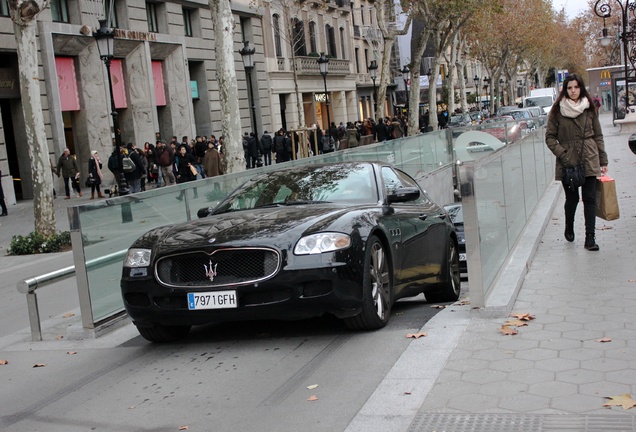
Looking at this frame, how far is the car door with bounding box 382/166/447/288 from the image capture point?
7.96m

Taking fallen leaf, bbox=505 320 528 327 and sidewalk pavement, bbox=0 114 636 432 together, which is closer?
sidewalk pavement, bbox=0 114 636 432

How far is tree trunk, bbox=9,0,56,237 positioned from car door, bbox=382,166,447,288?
1153cm

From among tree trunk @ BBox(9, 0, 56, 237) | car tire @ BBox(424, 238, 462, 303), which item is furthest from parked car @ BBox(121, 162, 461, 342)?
tree trunk @ BBox(9, 0, 56, 237)

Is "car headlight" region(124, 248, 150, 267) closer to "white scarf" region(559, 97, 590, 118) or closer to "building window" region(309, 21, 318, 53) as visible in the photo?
"white scarf" region(559, 97, 590, 118)

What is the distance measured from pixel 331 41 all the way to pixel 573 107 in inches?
2113

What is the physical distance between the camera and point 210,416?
5.33 m

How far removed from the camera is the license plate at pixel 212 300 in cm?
668

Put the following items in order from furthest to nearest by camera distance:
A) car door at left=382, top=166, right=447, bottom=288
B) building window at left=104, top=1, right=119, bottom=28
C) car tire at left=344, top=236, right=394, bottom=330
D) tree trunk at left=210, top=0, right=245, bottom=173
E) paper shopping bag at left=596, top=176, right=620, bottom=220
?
building window at left=104, top=1, right=119, bottom=28 < tree trunk at left=210, top=0, right=245, bottom=173 < paper shopping bag at left=596, top=176, right=620, bottom=220 < car door at left=382, top=166, right=447, bottom=288 < car tire at left=344, top=236, right=394, bottom=330

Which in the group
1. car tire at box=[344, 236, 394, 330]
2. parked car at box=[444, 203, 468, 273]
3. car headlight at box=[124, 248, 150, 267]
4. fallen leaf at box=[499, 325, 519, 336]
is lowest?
parked car at box=[444, 203, 468, 273]

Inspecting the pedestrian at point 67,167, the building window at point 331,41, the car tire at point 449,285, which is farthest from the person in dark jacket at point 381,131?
the car tire at point 449,285

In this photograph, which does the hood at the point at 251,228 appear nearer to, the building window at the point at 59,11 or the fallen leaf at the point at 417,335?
the fallen leaf at the point at 417,335

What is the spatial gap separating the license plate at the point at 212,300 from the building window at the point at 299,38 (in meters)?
47.9

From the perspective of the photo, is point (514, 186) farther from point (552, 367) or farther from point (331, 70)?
point (331, 70)

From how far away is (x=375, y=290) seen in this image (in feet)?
23.5
